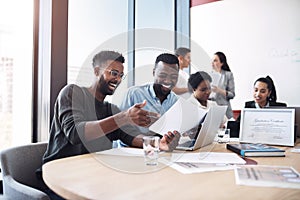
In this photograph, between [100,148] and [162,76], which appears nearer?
[100,148]

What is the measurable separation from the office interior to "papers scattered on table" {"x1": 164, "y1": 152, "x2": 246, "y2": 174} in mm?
863

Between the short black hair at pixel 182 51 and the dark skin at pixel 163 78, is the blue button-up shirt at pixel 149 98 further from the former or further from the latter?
the short black hair at pixel 182 51

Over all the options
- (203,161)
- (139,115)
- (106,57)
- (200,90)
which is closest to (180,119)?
(139,115)

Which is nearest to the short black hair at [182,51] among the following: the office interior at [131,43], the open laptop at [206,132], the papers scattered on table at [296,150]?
the office interior at [131,43]

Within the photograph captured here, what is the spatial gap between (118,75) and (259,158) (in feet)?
3.21

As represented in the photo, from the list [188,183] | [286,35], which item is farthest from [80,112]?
[286,35]

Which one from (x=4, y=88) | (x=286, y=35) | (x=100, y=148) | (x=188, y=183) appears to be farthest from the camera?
(x=286, y=35)

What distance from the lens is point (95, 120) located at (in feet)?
5.44

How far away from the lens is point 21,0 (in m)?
2.30

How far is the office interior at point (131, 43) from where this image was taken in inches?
90.7

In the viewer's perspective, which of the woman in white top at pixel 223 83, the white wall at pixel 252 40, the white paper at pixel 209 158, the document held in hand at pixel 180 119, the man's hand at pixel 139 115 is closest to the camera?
the white paper at pixel 209 158

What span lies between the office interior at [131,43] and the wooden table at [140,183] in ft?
3.09

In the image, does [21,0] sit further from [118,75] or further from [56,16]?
[118,75]

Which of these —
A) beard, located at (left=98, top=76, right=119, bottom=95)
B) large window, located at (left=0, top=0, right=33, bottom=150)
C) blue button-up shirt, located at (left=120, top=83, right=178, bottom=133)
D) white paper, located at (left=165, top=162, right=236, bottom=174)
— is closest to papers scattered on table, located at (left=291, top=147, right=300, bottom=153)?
white paper, located at (left=165, top=162, right=236, bottom=174)
